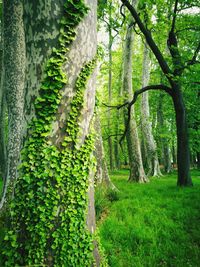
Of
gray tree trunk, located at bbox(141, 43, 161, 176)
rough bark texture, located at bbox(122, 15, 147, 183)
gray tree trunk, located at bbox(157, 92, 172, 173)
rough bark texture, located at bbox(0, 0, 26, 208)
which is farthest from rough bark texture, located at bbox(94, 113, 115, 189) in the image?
gray tree trunk, located at bbox(157, 92, 172, 173)

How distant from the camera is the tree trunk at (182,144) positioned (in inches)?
324

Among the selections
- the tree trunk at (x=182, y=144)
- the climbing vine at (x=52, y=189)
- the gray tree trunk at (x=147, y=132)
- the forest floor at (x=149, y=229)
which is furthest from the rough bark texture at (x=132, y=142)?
the climbing vine at (x=52, y=189)

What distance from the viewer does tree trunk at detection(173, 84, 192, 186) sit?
8242mm

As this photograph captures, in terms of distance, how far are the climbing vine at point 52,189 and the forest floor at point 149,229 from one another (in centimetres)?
153

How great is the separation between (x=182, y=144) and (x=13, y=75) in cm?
645

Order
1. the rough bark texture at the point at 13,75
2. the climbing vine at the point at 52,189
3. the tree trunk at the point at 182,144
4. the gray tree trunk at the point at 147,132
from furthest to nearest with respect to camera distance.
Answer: the gray tree trunk at the point at 147,132 < the tree trunk at the point at 182,144 < the rough bark texture at the point at 13,75 < the climbing vine at the point at 52,189

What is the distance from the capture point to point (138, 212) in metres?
5.38

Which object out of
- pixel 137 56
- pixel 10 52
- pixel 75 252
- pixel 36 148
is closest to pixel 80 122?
pixel 36 148

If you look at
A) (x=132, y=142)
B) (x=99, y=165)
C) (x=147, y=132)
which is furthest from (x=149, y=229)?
(x=147, y=132)

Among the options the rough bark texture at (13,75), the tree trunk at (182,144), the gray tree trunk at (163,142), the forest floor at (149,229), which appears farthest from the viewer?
the gray tree trunk at (163,142)

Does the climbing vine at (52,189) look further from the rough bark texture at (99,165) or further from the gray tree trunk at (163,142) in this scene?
the gray tree trunk at (163,142)

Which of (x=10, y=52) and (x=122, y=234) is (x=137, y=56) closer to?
(x=10, y=52)

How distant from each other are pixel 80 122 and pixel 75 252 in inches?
57.1

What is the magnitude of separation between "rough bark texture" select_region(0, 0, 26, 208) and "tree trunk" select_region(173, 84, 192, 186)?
5905mm
